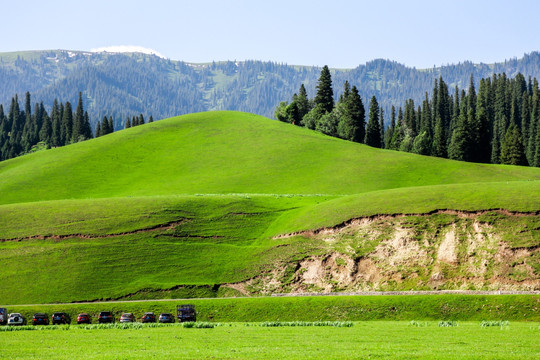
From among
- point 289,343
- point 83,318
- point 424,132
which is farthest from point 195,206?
point 424,132

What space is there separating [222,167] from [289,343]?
91207 mm

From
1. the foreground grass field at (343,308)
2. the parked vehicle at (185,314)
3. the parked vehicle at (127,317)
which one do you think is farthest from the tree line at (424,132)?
the parked vehicle at (127,317)

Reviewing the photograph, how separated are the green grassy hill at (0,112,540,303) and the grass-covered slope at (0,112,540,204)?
1.37 feet

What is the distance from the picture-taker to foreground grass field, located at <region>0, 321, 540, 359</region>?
23.7 metres

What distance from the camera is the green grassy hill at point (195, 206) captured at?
60.9 meters

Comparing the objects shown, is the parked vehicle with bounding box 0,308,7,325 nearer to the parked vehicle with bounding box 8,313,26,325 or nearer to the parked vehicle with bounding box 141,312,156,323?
the parked vehicle with bounding box 8,313,26,325

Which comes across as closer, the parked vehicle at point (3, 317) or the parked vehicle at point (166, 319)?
the parked vehicle at point (166, 319)

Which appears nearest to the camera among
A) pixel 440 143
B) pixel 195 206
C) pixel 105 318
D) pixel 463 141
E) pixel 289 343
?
pixel 289 343

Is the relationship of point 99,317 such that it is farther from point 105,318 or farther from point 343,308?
point 343,308

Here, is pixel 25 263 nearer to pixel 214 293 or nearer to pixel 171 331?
pixel 214 293

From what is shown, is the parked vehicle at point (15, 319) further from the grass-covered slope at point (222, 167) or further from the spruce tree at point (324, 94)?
the spruce tree at point (324, 94)

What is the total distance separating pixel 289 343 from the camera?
2803 cm

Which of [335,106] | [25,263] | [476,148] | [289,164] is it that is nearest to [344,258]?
[25,263]

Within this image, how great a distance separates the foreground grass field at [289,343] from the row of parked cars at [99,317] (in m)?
8.53
